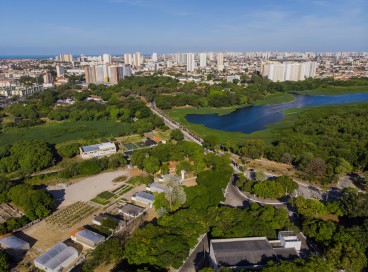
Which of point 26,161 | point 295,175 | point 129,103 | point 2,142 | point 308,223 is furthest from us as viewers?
point 129,103

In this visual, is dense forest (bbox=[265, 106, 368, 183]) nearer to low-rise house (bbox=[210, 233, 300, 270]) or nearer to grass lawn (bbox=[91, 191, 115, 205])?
low-rise house (bbox=[210, 233, 300, 270])

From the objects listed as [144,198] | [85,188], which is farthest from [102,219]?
[85,188]

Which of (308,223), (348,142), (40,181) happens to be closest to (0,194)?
(40,181)

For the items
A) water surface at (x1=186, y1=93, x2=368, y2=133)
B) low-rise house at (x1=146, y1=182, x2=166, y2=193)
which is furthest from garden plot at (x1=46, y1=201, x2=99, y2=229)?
water surface at (x1=186, y1=93, x2=368, y2=133)

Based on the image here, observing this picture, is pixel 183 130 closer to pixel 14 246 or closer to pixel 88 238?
pixel 88 238

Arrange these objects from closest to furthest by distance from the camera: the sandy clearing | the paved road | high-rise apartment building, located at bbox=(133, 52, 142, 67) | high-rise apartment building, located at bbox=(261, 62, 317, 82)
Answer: the sandy clearing → the paved road → high-rise apartment building, located at bbox=(261, 62, 317, 82) → high-rise apartment building, located at bbox=(133, 52, 142, 67)

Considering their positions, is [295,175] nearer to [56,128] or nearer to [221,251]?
[221,251]
